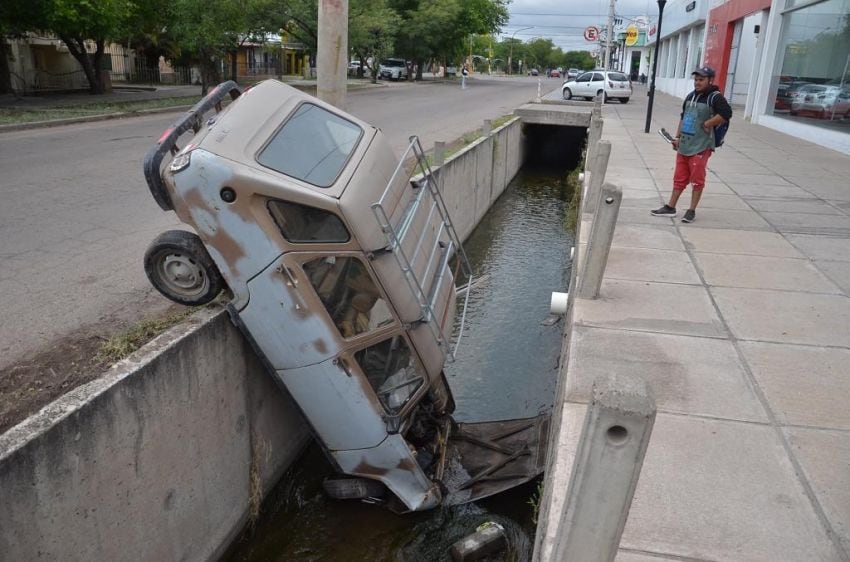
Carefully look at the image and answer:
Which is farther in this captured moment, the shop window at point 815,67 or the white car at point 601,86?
the white car at point 601,86

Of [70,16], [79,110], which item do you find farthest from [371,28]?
[79,110]

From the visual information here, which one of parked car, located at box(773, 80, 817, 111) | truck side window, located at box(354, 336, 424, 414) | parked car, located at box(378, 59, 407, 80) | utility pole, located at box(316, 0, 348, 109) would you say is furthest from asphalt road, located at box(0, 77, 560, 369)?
parked car, located at box(378, 59, 407, 80)

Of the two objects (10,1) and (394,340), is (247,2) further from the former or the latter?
(394,340)

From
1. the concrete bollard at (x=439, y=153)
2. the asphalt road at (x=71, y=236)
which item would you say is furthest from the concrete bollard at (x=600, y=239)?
the concrete bollard at (x=439, y=153)

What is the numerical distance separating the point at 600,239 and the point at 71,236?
17.7 ft

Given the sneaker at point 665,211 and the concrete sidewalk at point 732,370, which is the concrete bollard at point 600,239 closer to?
the concrete sidewalk at point 732,370

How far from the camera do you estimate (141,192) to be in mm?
9570

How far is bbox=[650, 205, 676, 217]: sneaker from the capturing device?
29.7 feet

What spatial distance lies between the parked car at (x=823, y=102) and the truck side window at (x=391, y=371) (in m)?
15.1

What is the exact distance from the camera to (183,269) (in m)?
4.54

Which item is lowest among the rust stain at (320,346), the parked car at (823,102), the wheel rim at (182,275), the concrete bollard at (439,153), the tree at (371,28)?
the rust stain at (320,346)

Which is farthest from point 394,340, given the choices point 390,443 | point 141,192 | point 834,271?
point 141,192

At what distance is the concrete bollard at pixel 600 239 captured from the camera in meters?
5.40

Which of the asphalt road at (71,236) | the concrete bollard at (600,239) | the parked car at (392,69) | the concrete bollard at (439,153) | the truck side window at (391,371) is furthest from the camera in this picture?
the parked car at (392,69)
